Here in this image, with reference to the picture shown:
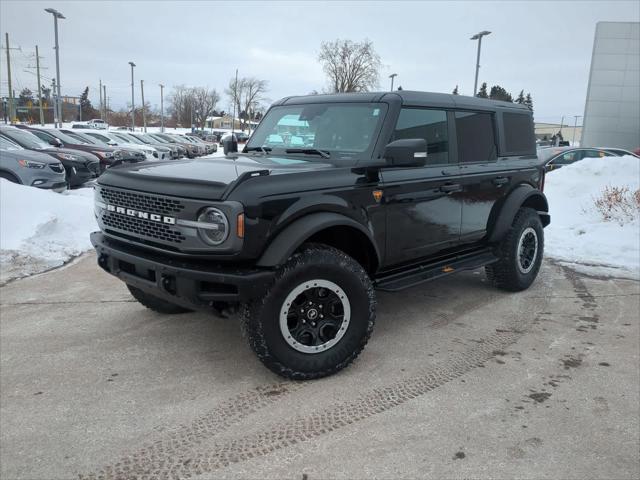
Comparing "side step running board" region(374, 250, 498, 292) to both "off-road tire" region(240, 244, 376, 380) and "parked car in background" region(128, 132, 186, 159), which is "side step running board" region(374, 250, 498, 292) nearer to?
"off-road tire" region(240, 244, 376, 380)

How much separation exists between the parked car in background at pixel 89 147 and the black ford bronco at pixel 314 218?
11.8 metres

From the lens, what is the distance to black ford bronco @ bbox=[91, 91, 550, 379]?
3039 mm

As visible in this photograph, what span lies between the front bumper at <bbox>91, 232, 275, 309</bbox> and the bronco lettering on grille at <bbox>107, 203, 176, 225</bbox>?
244 millimetres

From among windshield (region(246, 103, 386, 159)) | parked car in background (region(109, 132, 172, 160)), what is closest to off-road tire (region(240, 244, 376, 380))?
windshield (region(246, 103, 386, 159))

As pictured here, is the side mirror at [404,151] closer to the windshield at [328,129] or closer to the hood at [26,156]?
the windshield at [328,129]

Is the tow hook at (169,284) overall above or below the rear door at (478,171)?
below

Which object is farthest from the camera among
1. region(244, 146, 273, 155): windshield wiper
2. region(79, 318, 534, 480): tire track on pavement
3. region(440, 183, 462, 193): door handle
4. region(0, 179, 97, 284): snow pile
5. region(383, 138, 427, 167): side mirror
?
region(0, 179, 97, 284): snow pile

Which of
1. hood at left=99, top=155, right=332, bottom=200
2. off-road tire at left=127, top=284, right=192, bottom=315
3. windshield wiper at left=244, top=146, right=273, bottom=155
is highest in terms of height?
windshield wiper at left=244, top=146, right=273, bottom=155

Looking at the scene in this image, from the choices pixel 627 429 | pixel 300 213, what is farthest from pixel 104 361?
pixel 627 429

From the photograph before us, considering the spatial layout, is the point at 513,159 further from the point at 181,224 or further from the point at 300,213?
the point at 181,224

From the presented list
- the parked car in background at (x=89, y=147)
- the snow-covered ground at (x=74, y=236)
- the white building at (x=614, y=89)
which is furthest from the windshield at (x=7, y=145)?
the white building at (x=614, y=89)

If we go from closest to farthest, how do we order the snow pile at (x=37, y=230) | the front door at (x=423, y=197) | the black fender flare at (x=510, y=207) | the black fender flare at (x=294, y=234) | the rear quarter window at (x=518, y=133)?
the black fender flare at (x=294, y=234), the front door at (x=423, y=197), the black fender flare at (x=510, y=207), the rear quarter window at (x=518, y=133), the snow pile at (x=37, y=230)

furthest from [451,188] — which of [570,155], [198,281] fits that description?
[570,155]

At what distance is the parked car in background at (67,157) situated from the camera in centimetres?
1247
